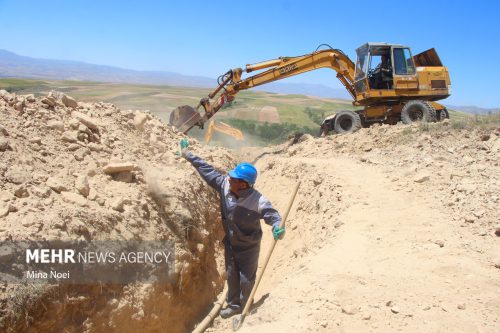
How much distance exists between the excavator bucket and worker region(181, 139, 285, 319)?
6.36 m

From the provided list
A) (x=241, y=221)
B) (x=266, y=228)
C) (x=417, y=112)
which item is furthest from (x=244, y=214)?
(x=417, y=112)

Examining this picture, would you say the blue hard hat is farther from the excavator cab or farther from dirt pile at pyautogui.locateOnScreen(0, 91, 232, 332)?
the excavator cab

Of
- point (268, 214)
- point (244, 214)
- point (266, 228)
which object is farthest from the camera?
point (266, 228)

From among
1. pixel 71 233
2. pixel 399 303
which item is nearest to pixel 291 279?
pixel 399 303

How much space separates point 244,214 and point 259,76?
313 inches

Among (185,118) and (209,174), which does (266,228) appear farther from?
(185,118)

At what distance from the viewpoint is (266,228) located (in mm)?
8164

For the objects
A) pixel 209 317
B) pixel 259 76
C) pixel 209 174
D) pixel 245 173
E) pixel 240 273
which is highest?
pixel 259 76

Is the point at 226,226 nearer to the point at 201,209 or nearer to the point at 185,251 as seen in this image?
the point at 185,251

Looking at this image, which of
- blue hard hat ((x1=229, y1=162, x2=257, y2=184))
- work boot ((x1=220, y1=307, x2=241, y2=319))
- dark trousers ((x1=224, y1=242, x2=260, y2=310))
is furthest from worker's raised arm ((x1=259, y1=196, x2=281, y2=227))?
work boot ((x1=220, y1=307, x2=241, y2=319))

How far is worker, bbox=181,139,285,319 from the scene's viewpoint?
4.53 metres

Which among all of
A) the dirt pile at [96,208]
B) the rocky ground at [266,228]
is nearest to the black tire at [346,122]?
the rocky ground at [266,228]

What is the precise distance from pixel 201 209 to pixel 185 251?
46.5 inches

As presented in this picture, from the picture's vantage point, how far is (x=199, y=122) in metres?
11.5
